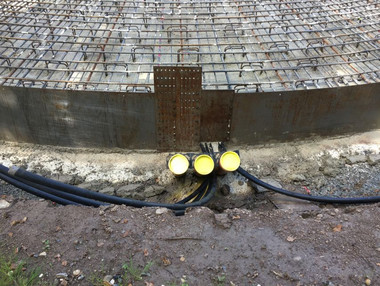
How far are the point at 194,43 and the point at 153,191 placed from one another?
386 cm

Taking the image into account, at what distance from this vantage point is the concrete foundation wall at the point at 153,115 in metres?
6.19

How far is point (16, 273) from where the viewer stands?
13.1ft

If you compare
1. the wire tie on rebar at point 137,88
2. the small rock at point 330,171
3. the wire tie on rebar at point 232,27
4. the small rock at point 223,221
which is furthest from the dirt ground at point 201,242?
the wire tie on rebar at point 232,27

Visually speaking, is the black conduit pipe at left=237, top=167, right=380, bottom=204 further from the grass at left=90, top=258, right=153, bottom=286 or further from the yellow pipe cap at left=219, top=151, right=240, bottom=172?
the grass at left=90, top=258, right=153, bottom=286

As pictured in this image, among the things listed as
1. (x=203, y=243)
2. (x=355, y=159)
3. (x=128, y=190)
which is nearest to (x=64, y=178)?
(x=128, y=190)

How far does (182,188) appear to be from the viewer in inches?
246

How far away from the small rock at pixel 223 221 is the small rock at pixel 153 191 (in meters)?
1.68

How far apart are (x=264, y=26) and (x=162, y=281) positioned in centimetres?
691

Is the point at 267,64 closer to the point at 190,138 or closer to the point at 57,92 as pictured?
the point at 190,138

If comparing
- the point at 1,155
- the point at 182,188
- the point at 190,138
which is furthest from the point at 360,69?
the point at 1,155

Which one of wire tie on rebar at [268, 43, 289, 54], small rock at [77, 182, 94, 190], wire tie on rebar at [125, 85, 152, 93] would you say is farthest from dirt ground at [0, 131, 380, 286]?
wire tie on rebar at [268, 43, 289, 54]

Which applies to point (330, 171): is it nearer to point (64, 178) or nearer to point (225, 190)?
point (225, 190)

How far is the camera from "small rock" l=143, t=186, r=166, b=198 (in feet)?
20.3

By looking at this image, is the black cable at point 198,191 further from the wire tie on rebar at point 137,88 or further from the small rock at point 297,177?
the wire tie on rebar at point 137,88
